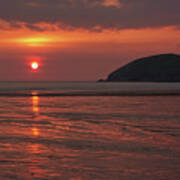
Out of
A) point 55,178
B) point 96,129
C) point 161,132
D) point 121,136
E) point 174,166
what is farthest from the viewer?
point 96,129

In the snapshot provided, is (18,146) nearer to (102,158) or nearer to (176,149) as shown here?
(102,158)

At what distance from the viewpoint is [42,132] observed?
17.9 m

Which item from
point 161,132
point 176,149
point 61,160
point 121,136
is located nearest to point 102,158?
point 61,160

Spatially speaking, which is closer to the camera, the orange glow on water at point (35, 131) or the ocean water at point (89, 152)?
the ocean water at point (89, 152)

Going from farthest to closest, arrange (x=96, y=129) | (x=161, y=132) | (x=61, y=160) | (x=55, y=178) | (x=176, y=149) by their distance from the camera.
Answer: (x=96, y=129) → (x=161, y=132) → (x=176, y=149) → (x=61, y=160) → (x=55, y=178)

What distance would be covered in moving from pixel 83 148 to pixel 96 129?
5.61 m

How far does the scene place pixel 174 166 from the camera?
10438mm

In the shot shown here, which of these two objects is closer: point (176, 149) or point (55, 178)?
point (55, 178)

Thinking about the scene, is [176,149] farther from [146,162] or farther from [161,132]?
[161,132]

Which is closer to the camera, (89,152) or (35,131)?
(89,152)

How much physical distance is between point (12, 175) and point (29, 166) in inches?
41.1

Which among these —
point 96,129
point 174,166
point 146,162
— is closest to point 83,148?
point 146,162

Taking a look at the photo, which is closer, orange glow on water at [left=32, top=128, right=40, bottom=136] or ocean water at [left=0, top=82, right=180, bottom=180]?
ocean water at [left=0, top=82, right=180, bottom=180]

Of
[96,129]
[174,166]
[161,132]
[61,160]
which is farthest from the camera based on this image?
[96,129]
